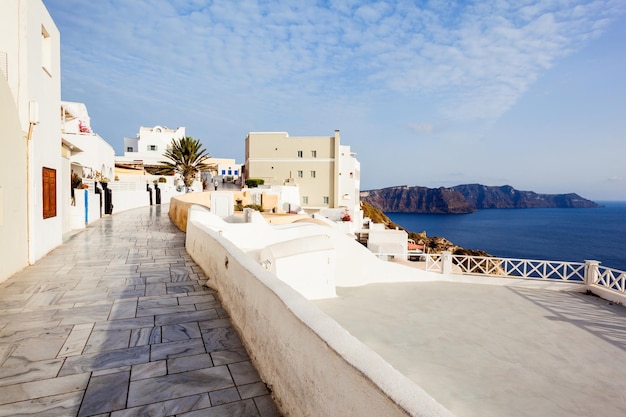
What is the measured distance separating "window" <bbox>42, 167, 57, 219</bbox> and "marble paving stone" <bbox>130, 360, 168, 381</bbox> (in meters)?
6.67

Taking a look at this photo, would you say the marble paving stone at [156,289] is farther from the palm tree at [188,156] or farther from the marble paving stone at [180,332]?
the palm tree at [188,156]

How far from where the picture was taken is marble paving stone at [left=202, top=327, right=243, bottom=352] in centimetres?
357

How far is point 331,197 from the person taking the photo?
4609cm

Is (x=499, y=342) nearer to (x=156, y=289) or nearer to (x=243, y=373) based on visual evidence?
(x=243, y=373)

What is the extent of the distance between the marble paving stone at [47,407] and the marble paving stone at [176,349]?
74cm

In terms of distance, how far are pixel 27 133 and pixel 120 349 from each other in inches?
225

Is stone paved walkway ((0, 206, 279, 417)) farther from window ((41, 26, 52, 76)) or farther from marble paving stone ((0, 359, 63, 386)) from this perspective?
window ((41, 26, 52, 76))

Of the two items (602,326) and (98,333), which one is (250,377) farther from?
(602,326)

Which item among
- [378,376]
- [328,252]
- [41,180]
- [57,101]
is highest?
[57,101]

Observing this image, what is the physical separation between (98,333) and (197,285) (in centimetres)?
201

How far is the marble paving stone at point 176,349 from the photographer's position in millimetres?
3363

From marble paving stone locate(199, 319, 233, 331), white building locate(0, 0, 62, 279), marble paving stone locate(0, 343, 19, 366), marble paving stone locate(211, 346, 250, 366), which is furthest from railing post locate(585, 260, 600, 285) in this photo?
white building locate(0, 0, 62, 279)

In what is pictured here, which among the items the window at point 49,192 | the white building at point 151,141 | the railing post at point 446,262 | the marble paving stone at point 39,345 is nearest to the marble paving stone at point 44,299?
the marble paving stone at point 39,345

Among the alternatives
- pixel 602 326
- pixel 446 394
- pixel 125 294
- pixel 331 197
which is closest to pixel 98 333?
pixel 125 294
